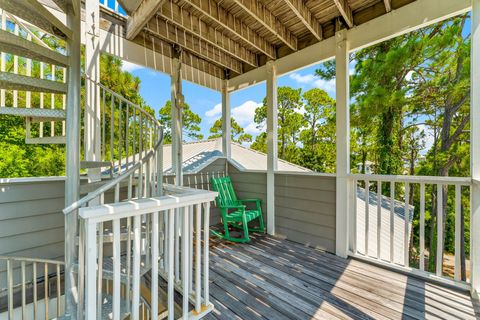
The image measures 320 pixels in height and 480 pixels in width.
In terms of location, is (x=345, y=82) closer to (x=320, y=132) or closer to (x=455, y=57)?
(x=455, y=57)

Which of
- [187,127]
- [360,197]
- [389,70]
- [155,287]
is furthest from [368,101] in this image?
[187,127]

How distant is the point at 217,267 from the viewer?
2.55 metres

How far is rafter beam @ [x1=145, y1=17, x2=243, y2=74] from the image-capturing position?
304 centimetres

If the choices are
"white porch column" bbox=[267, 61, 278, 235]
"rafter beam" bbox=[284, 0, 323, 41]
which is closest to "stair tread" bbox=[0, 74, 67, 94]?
"rafter beam" bbox=[284, 0, 323, 41]

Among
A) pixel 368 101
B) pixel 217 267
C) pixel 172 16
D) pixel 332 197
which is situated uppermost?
pixel 172 16

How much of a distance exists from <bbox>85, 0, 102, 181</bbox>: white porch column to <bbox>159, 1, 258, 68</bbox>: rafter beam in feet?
2.75

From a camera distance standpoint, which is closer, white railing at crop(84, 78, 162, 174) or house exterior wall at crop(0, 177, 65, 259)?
house exterior wall at crop(0, 177, 65, 259)

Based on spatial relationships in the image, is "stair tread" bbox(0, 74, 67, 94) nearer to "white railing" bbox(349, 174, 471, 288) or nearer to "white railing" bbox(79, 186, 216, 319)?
"white railing" bbox(79, 186, 216, 319)

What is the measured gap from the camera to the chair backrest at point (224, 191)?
3.76 m

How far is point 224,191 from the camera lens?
3.92 meters

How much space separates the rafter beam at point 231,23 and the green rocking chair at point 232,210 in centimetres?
235

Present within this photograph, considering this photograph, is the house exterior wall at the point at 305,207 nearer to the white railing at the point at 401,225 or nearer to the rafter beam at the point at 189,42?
the white railing at the point at 401,225

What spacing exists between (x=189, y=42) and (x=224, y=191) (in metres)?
2.59

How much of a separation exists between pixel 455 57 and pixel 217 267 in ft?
19.7
